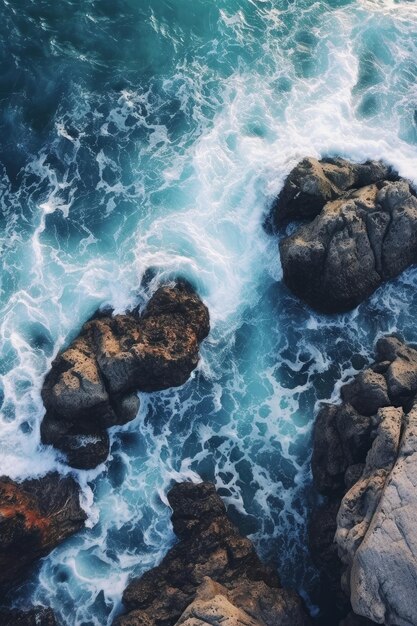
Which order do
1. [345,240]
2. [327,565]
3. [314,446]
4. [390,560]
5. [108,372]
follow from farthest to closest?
[345,240], [314,446], [108,372], [327,565], [390,560]

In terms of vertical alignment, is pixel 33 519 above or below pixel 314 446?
below

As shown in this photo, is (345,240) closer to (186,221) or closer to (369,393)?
(369,393)

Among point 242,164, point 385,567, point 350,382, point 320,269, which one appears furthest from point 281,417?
point 242,164

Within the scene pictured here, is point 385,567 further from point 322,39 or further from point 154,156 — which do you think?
point 322,39

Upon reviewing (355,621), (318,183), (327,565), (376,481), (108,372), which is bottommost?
(327,565)

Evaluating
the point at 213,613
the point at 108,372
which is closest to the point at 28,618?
the point at 213,613

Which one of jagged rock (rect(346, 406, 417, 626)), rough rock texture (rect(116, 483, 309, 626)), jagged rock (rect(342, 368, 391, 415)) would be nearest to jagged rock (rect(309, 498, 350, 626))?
rough rock texture (rect(116, 483, 309, 626))
